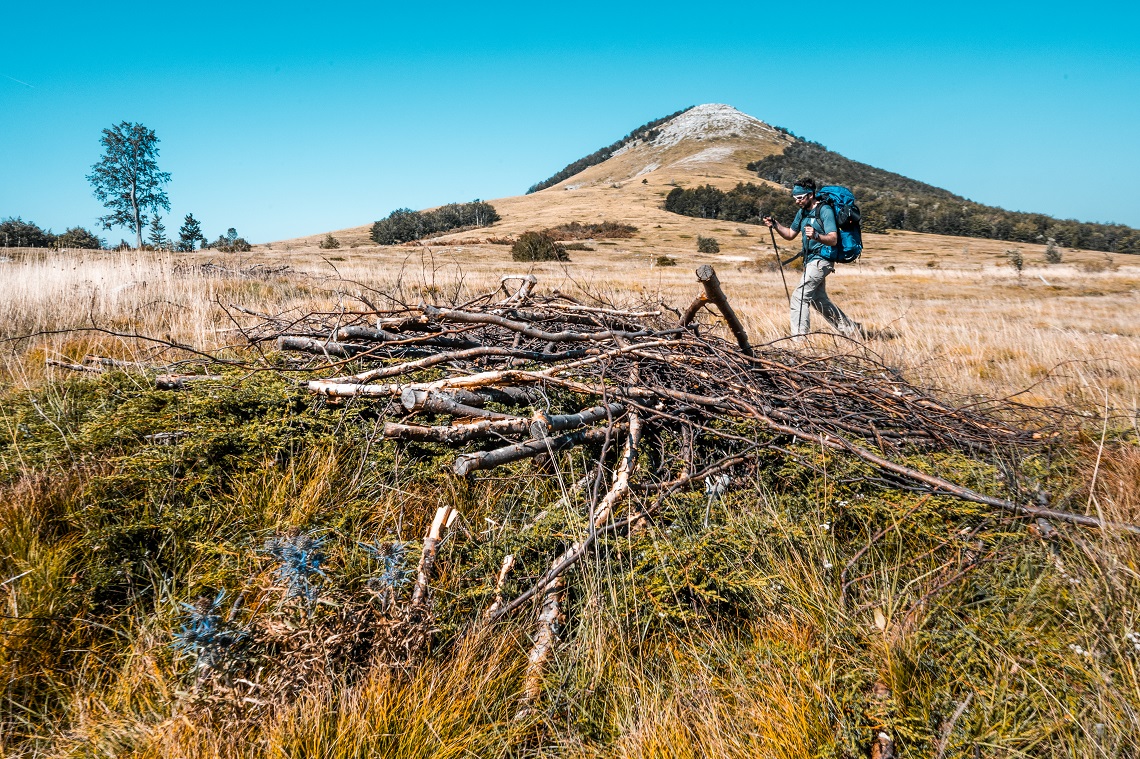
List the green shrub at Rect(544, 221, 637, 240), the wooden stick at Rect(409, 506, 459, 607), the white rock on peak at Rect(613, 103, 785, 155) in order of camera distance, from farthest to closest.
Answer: the white rock on peak at Rect(613, 103, 785, 155)
the green shrub at Rect(544, 221, 637, 240)
the wooden stick at Rect(409, 506, 459, 607)

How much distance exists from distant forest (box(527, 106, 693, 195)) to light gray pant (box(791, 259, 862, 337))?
119602 millimetres

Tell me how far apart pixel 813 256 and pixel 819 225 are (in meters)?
0.40

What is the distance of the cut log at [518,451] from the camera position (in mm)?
2100

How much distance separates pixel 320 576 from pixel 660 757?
123cm

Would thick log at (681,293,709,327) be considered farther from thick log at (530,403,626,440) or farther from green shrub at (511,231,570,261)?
green shrub at (511,231,570,261)

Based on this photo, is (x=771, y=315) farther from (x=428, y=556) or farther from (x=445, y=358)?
(x=428, y=556)

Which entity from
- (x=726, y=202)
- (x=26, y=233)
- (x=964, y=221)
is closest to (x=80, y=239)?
(x=26, y=233)

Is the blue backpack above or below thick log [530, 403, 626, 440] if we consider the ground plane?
above

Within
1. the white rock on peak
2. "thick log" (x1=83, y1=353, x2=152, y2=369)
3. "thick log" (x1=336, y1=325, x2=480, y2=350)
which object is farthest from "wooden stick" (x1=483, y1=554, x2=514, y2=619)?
the white rock on peak

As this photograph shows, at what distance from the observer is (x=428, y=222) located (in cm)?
4578

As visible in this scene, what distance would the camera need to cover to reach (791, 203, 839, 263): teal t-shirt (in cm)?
663

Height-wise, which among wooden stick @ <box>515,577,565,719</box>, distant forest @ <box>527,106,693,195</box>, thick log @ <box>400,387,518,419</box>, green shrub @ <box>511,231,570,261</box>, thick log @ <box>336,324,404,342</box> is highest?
distant forest @ <box>527,106,693,195</box>

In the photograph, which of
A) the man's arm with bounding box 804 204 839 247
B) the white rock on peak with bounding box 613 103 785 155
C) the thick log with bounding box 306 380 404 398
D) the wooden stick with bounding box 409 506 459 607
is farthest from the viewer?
the white rock on peak with bounding box 613 103 785 155

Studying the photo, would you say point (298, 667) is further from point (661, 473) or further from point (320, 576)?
point (661, 473)
